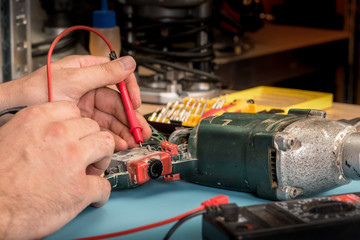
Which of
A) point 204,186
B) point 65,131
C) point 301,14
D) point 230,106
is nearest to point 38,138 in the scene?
point 65,131

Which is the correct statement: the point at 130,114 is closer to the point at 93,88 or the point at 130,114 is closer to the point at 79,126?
the point at 93,88

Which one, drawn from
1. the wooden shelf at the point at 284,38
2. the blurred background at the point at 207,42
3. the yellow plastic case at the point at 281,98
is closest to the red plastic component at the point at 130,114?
the yellow plastic case at the point at 281,98

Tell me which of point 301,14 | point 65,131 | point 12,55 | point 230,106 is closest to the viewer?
point 65,131

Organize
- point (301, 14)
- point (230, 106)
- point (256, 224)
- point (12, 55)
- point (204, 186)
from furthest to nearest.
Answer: point (301, 14) → point (12, 55) → point (230, 106) → point (204, 186) → point (256, 224)

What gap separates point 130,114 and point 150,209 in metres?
0.21

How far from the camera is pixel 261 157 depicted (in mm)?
728

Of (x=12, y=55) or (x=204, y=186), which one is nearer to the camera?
(x=204, y=186)

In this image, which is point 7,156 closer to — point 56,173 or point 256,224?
point 56,173

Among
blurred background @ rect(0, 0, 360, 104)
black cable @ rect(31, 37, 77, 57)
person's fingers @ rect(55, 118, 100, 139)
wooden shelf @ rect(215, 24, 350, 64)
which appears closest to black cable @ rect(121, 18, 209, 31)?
blurred background @ rect(0, 0, 360, 104)

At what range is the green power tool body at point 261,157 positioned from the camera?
28.3 inches

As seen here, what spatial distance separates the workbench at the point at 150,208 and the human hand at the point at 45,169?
0.11 ft

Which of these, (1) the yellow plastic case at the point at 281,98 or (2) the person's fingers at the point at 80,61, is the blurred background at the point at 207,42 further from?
(2) the person's fingers at the point at 80,61

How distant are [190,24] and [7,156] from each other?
0.93 meters

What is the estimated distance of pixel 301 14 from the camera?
2.79 meters
